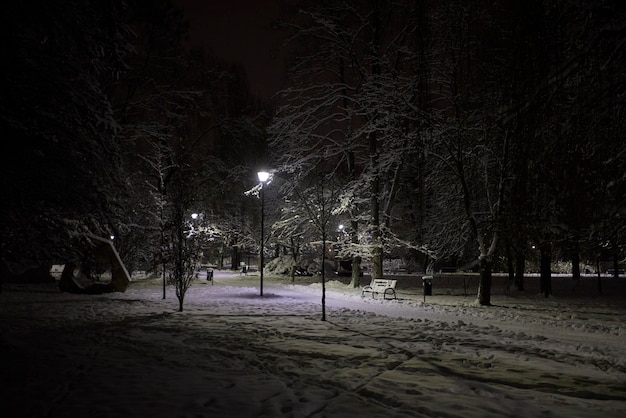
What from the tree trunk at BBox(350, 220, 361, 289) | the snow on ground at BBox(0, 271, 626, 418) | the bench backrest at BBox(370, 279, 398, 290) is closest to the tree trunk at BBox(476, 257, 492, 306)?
the bench backrest at BBox(370, 279, 398, 290)

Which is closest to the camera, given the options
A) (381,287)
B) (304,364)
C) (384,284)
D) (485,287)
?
(304,364)

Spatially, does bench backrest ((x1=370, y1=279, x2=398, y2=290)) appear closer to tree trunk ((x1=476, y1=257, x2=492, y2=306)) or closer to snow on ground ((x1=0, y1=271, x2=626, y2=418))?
tree trunk ((x1=476, y1=257, x2=492, y2=306))

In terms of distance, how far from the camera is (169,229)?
1539 cm

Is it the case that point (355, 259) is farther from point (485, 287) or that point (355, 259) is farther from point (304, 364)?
point (304, 364)

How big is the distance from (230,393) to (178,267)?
902 cm

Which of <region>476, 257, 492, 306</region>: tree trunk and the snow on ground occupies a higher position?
<region>476, 257, 492, 306</region>: tree trunk

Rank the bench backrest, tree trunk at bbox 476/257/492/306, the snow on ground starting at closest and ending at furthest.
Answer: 1. the snow on ground
2. tree trunk at bbox 476/257/492/306
3. the bench backrest

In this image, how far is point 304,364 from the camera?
24.8 ft

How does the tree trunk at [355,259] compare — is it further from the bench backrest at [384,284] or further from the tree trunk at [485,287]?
the tree trunk at [485,287]

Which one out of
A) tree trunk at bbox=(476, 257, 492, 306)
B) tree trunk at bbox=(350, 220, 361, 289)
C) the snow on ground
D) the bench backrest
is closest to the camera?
the snow on ground

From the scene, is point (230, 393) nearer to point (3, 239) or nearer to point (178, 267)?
point (3, 239)

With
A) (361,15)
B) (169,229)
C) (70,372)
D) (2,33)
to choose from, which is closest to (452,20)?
(361,15)

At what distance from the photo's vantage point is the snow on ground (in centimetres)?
558

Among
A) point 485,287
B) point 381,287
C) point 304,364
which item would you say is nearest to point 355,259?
point 381,287
